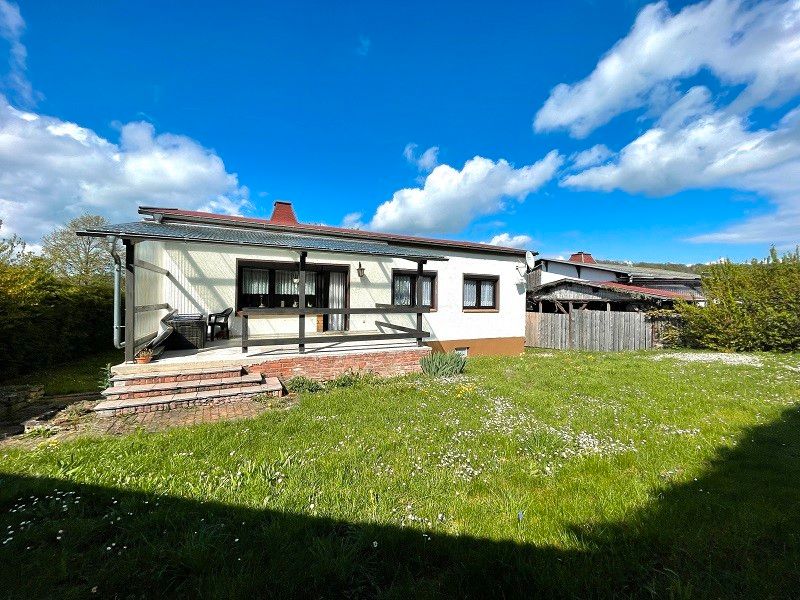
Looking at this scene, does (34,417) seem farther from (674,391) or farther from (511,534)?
(674,391)

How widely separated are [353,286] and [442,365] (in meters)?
3.83

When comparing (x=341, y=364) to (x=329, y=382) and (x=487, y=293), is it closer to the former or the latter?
(x=329, y=382)

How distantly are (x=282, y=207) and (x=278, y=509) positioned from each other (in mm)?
11991

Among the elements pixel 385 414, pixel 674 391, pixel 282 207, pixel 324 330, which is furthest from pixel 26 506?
pixel 282 207

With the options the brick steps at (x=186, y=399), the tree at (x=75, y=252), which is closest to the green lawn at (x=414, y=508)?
the brick steps at (x=186, y=399)

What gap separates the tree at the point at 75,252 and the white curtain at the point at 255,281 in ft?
52.8

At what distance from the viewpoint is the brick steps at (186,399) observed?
508cm

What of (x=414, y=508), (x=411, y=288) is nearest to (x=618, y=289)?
(x=411, y=288)

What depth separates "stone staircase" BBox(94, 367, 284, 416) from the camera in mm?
5208

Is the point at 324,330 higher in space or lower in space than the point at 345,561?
higher

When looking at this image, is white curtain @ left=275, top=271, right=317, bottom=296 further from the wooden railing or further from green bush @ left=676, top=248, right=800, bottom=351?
green bush @ left=676, top=248, right=800, bottom=351

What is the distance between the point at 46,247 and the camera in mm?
19031

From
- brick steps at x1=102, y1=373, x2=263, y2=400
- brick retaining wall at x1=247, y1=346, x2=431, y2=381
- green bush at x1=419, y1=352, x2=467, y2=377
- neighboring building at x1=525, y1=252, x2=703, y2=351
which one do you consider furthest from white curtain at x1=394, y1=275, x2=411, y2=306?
neighboring building at x1=525, y1=252, x2=703, y2=351

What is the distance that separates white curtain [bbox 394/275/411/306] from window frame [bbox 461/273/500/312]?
201 cm
